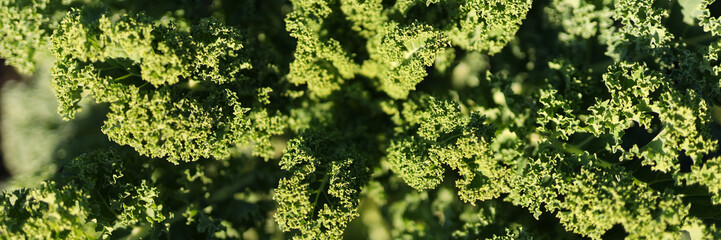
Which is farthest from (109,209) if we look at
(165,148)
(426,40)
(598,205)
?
(598,205)

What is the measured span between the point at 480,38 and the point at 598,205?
7.12 feet

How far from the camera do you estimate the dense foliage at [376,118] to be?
159 inches

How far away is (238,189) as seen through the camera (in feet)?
19.2

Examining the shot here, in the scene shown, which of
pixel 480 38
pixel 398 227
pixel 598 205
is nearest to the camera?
pixel 598 205

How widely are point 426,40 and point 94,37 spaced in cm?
338

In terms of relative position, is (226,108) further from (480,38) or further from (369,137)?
(480,38)

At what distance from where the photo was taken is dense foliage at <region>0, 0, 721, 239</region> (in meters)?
4.04

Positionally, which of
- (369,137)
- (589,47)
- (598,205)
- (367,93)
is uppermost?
(589,47)

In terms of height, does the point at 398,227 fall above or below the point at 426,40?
below

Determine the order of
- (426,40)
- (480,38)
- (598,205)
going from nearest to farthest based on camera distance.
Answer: (598,205), (426,40), (480,38)

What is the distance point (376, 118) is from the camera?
18.9ft

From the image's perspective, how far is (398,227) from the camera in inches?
226

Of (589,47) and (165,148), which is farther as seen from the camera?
(589,47)

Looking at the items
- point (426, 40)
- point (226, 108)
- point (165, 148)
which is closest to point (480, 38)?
point (426, 40)
